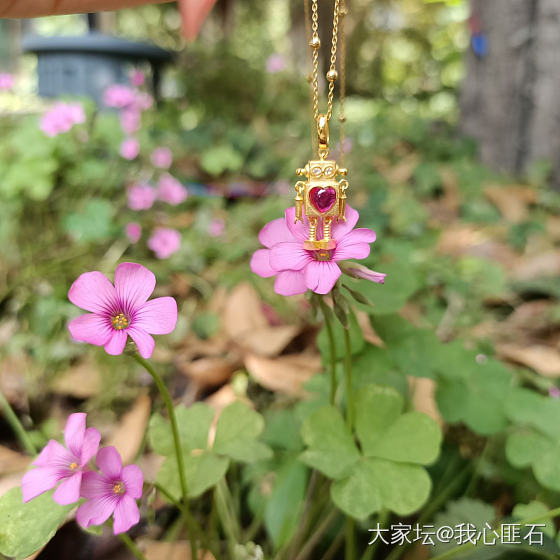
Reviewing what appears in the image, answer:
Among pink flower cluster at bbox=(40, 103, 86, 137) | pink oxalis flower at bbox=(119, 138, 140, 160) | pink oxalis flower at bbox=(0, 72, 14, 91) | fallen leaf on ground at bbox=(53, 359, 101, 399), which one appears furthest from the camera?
pink oxalis flower at bbox=(0, 72, 14, 91)

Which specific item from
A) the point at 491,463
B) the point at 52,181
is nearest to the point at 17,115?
the point at 52,181

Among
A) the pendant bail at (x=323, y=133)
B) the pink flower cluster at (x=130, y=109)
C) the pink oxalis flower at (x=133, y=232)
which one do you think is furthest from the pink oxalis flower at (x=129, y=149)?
the pendant bail at (x=323, y=133)

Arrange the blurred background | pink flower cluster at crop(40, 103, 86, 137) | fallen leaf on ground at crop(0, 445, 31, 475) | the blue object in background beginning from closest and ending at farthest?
fallen leaf on ground at crop(0, 445, 31, 475), the blurred background, pink flower cluster at crop(40, 103, 86, 137), the blue object in background

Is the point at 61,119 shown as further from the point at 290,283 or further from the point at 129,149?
the point at 290,283

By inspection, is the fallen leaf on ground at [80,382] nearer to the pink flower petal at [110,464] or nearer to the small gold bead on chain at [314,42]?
the pink flower petal at [110,464]

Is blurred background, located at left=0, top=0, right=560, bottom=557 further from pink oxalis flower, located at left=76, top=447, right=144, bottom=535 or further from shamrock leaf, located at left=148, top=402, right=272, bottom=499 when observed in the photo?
pink oxalis flower, located at left=76, top=447, right=144, bottom=535

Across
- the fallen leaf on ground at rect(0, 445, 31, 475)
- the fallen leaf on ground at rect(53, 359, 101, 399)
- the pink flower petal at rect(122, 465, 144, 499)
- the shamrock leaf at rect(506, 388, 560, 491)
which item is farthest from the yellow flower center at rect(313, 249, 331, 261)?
the fallen leaf on ground at rect(53, 359, 101, 399)
